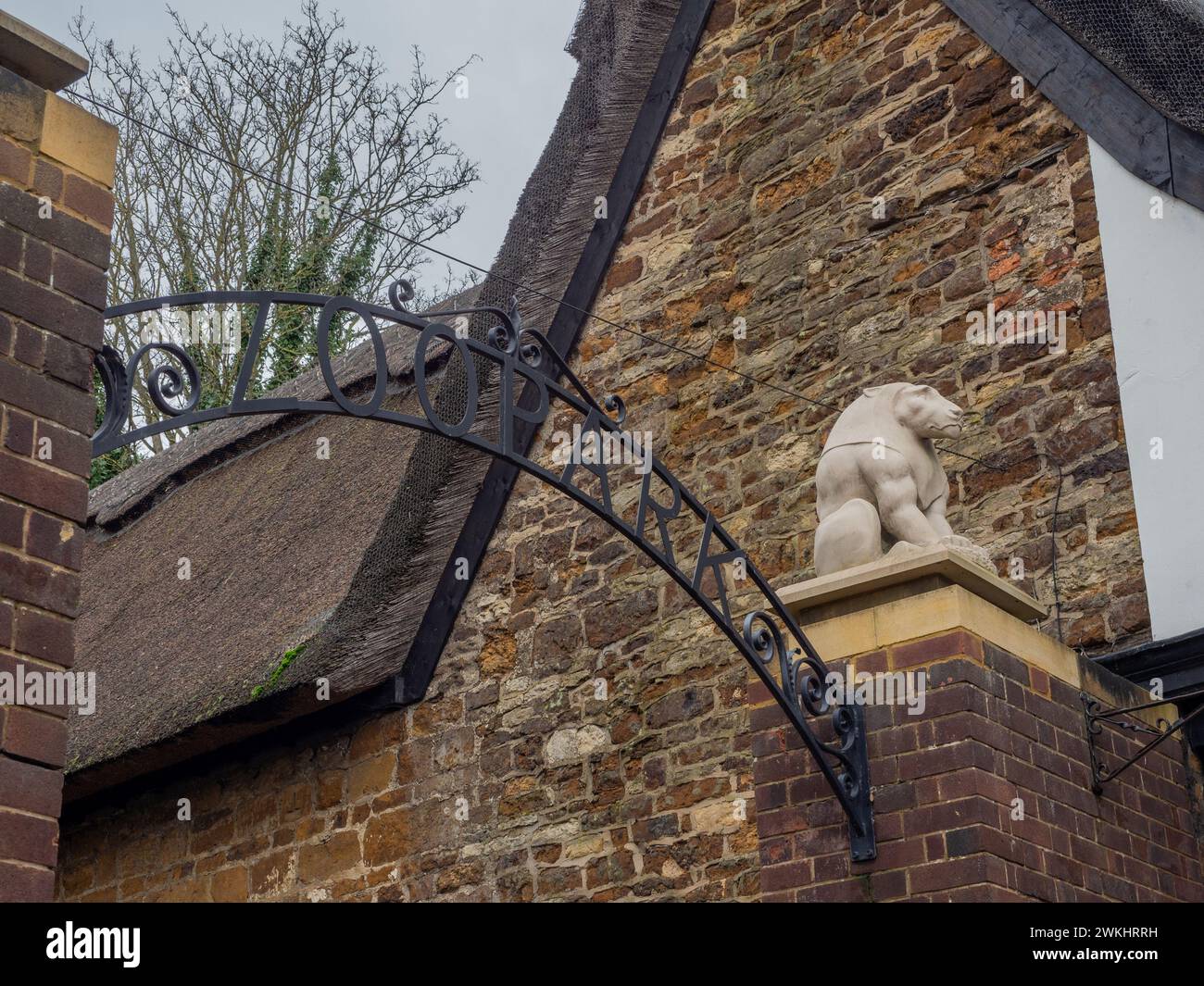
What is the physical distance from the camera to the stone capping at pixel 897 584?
19.3 ft

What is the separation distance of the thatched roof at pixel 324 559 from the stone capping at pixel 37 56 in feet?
15.2

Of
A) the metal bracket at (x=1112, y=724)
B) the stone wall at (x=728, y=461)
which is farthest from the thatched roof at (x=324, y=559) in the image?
the metal bracket at (x=1112, y=724)

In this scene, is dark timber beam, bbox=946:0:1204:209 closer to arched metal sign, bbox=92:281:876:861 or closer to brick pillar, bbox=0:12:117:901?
arched metal sign, bbox=92:281:876:861

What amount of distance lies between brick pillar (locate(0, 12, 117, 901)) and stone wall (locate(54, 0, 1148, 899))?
402 cm

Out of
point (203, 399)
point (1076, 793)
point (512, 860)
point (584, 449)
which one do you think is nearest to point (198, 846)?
point (512, 860)

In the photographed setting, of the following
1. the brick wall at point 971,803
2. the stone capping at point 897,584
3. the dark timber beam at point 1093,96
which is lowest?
the brick wall at point 971,803

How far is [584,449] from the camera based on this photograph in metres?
8.84

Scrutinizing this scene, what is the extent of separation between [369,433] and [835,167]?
432 cm

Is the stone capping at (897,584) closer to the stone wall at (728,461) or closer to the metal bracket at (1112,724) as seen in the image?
the metal bracket at (1112,724)

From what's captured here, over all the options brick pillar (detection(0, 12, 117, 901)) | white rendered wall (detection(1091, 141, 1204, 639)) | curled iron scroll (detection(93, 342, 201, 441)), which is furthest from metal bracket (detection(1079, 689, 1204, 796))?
brick pillar (detection(0, 12, 117, 901))

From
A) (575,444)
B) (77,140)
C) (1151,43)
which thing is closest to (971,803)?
(575,444)

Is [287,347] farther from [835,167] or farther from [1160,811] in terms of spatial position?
[1160,811]

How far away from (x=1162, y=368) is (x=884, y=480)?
1536 millimetres

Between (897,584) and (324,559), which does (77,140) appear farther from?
(324,559)
